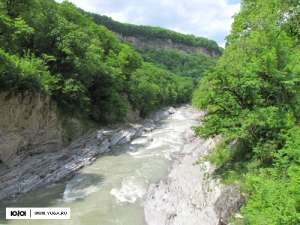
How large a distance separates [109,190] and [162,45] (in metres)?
158

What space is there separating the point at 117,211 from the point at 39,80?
11337 millimetres

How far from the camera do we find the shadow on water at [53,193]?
16675mm

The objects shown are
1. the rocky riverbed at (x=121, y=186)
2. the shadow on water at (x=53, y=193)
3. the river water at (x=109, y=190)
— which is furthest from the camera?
the shadow on water at (x=53, y=193)

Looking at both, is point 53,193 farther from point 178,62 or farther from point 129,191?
point 178,62

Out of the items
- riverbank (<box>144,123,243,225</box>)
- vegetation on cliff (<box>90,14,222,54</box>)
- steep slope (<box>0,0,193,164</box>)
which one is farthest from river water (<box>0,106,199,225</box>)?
vegetation on cliff (<box>90,14,222,54</box>)

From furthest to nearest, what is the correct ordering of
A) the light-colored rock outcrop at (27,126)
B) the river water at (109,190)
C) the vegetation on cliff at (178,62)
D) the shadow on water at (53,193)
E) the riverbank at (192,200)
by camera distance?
the vegetation on cliff at (178,62) → the light-colored rock outcrop at (27,126) → the shadow on water at (53,193) → the river water at (109,190) → the riverbank at (192,200)

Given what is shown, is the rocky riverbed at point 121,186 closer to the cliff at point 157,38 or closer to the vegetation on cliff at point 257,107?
the vegetation on cliff at point 257,107

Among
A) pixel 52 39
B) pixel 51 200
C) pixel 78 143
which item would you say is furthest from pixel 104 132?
pixel 51 200

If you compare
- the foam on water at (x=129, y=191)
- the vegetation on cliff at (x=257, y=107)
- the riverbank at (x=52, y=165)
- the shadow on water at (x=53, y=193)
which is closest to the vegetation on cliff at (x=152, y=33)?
the riverbank at (x=52, y=165)

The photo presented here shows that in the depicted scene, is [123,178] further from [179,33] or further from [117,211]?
[179,33]

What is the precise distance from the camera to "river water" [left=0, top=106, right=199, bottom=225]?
15141mm

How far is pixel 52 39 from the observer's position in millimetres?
28922

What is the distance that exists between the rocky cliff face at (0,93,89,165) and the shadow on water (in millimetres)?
3264

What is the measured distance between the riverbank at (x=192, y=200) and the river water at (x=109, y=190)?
0.82m
